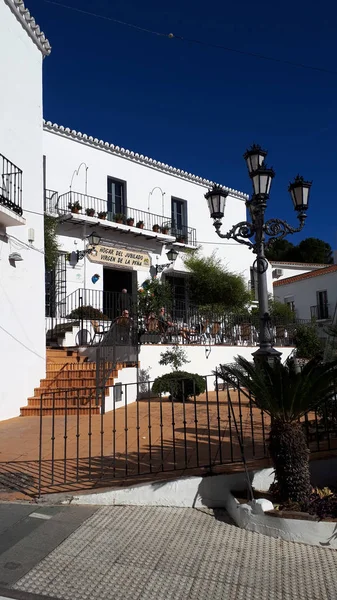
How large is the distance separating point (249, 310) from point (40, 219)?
432 inches

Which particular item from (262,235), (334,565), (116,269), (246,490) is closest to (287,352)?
(116,269)

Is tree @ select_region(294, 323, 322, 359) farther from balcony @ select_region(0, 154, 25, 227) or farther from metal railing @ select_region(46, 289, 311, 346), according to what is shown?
balcony @ select_region(0, 154, 25, 227)

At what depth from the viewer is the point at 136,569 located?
3.39 m

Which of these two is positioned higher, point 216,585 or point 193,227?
point 193,227

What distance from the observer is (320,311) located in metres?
29.0

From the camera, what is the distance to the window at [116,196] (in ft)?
57.9

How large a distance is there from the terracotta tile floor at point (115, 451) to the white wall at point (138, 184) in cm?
983

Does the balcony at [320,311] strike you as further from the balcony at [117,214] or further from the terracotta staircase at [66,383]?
the terracotta staircase at [66,383]

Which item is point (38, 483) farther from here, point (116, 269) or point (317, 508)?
point (116, 269)

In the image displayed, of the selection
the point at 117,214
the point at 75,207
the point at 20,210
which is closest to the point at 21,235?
the point at 20,210

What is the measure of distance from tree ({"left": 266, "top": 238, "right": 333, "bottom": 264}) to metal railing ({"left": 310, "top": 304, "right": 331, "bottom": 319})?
609 inches

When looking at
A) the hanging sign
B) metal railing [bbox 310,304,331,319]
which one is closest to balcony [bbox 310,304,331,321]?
metal railing [bbox 310,304,331,319]

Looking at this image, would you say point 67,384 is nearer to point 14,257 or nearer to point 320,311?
point 14,257

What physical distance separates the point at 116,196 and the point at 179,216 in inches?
131
